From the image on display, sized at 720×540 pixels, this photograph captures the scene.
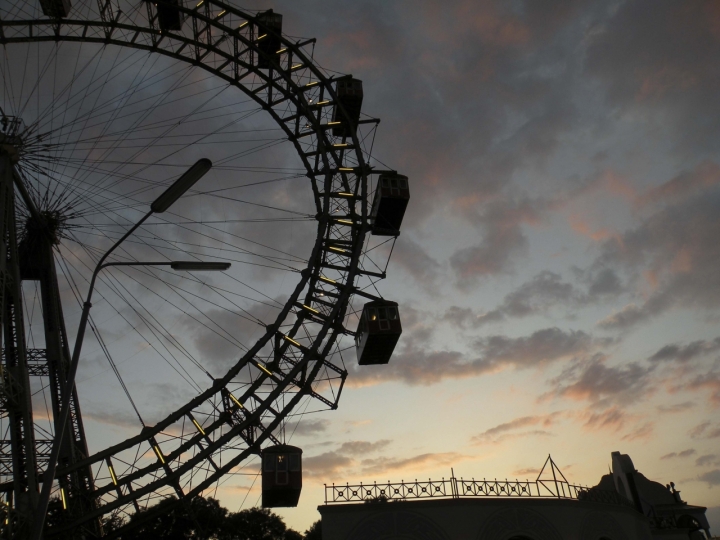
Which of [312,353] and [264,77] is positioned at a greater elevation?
[264,77]

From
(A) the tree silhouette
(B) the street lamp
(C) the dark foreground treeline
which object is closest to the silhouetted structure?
(B) the street lamp

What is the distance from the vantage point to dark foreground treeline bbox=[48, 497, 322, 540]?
47.0 m

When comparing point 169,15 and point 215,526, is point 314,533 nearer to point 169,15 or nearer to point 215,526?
point 215,526

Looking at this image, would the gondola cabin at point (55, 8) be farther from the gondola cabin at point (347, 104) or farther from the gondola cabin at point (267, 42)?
the gondola cabin at point (347, 104)

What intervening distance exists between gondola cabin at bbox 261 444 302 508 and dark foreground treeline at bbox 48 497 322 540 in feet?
84.7

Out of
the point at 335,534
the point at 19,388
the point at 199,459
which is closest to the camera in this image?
the point at 19,388

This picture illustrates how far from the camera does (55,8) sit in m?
22.7

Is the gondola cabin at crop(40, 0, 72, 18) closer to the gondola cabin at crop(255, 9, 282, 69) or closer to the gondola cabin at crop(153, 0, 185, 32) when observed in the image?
the gondola cabin at crop(153, 0, 185, 32)

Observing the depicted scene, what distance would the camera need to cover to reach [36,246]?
22656mm

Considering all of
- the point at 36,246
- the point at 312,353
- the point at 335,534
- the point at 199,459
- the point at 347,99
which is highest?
the point at 347,99

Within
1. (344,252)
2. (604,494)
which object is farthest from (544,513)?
(344,252)

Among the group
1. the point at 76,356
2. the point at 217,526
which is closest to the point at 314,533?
the point at 217,526

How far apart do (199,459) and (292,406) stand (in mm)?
3653

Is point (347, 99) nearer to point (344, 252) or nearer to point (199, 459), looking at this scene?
point (344, 252)
